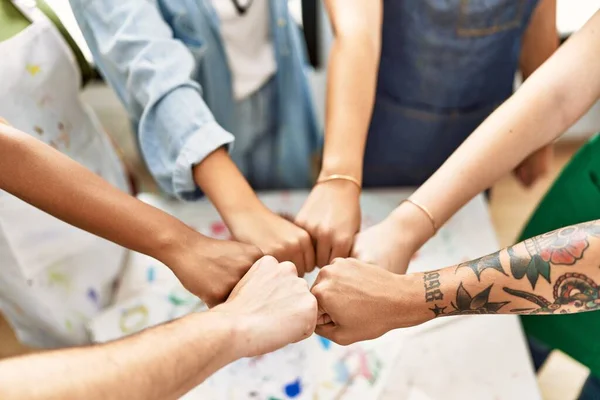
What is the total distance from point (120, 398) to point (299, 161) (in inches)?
27.7

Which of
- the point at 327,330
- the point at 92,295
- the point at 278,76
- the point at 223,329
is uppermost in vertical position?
the point at 278,76

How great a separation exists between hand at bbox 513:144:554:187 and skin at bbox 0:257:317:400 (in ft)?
1.80

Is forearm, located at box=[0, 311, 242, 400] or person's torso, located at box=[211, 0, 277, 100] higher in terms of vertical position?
person's torso, located at box=[211, 0, 277, 100]

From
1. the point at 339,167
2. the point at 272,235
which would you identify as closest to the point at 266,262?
the point at 272,235

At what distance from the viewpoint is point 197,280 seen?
0.77 metres

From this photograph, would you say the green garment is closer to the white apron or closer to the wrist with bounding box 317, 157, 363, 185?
the wrist with bounding box 317, 157, 363, 185

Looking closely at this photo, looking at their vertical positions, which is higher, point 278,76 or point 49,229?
point 278,76

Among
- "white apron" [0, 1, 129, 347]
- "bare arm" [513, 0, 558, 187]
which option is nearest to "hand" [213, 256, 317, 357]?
"white apron" [0, 1, 129, 347]

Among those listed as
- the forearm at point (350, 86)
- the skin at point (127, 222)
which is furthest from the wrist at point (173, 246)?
the forearm at point (350, 86)

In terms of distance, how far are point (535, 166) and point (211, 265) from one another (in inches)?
25.8

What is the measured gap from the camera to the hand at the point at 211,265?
76 centimetres

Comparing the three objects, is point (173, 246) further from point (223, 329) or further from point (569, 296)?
point (569, 296)

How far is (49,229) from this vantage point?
2.95 feet

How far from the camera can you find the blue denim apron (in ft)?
2.96
